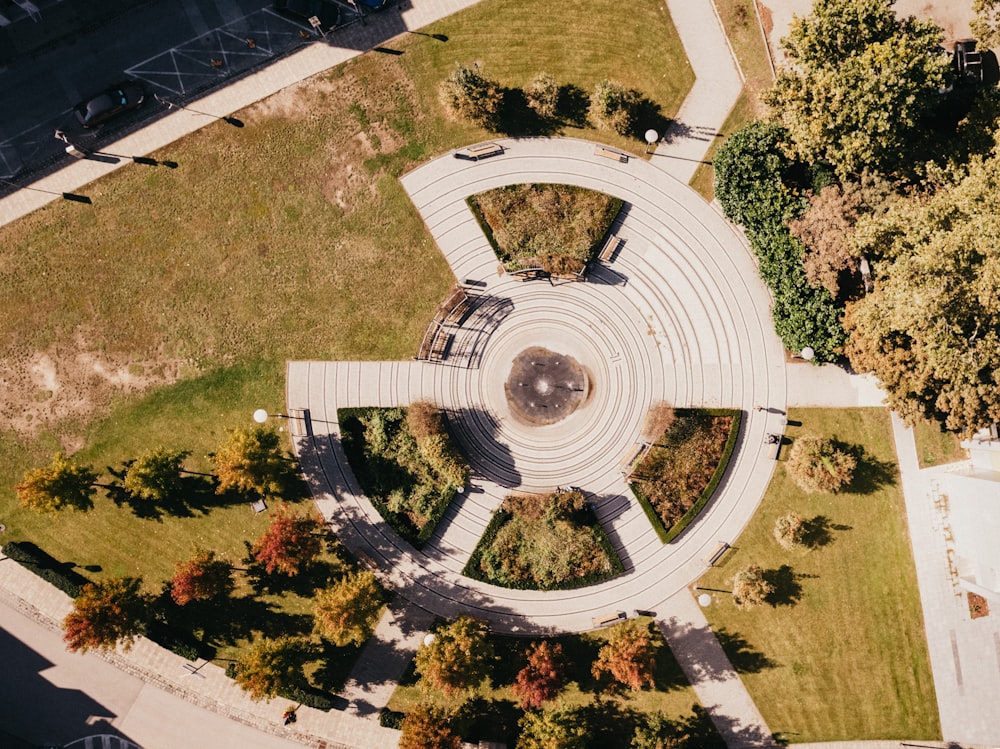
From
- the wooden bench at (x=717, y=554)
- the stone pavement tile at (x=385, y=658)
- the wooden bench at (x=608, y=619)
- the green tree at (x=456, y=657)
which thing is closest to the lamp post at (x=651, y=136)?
the wooden bench at (x=717, y=554)

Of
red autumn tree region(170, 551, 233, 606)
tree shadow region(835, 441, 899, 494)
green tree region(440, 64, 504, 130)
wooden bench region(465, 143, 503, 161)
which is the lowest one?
red autumn tree region(170, 551, 233, 606)

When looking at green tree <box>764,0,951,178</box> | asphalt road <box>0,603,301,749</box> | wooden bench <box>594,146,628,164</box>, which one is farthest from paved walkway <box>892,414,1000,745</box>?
asphalt road <box>0,603,301,749</box>

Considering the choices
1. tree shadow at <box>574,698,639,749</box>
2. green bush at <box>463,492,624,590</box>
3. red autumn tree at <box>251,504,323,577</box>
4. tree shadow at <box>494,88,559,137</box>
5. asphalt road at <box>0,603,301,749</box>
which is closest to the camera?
red autumn tree at <box>251,504,323,577</box>

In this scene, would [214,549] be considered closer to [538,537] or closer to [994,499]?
[538,537]

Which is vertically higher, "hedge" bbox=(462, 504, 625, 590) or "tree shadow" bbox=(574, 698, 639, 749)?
"hedge" bbox=(462, 504, 625, 590)

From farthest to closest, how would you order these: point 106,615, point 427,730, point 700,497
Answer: point 700,497 → point 106,615 → point 427,730

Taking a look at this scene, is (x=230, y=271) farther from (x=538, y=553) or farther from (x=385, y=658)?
(x=385, y=658)

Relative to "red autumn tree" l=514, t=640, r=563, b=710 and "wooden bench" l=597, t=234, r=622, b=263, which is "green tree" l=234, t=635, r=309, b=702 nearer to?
"red autumn tree" l=514, t=640, r=563, b=710

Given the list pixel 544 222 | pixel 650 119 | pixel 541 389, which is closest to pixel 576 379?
pixel 541 389
